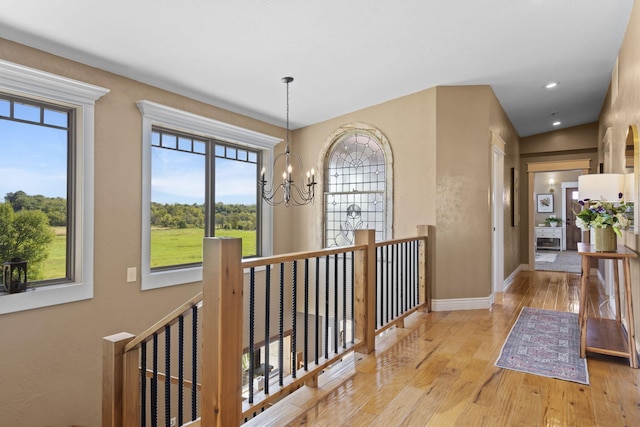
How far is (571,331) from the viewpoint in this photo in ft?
11.7

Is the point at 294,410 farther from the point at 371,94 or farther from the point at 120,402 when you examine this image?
the point at 371,94

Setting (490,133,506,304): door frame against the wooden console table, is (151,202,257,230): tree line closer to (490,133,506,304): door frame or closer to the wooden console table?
(490,133,506,304): door frame

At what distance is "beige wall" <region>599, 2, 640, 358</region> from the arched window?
236cm

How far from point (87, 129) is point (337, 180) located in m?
3.08

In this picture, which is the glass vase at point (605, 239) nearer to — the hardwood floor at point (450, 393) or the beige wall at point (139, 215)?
the hardwood floor at point (450, 393)

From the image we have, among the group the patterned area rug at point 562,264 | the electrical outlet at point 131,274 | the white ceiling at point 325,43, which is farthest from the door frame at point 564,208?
the electrical outlet at point 131,274

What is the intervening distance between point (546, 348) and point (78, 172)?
13.6 feet

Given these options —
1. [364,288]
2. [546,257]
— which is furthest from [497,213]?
[546,257]

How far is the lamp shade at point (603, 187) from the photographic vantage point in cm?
323

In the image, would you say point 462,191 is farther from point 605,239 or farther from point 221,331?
point 221,331

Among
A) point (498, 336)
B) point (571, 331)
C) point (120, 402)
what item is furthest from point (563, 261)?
point (120, 402)

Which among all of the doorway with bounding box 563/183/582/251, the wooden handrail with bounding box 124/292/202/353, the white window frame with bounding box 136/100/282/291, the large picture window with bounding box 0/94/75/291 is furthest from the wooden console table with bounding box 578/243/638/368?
the doorway with bounding box 563/183/582/251

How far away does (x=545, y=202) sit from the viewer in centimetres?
1147

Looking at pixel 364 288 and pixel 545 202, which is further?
pixel 545 202
